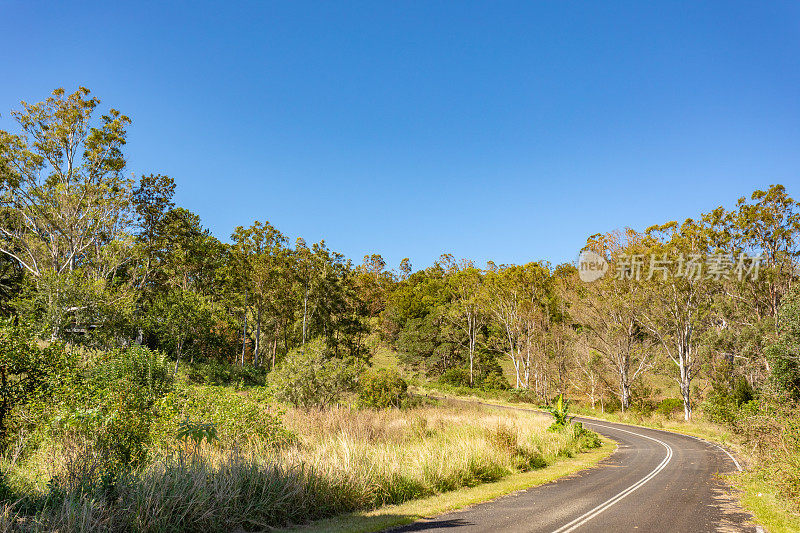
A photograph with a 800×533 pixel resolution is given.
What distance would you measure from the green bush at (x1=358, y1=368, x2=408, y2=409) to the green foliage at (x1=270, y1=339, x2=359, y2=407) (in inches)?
96.4

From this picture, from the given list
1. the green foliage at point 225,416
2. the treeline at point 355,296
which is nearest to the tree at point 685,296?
the treeline at point 355,296

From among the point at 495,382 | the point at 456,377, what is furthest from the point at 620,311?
the point at 456,377

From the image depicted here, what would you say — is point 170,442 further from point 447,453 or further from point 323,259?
point 323,259

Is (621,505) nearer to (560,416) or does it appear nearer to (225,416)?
(225,416)

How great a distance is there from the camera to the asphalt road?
9.65 m

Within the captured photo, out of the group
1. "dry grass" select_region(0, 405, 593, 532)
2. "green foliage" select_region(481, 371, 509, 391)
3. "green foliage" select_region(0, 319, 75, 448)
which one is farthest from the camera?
"green foliage" select_region(481, 371, 509, 391)

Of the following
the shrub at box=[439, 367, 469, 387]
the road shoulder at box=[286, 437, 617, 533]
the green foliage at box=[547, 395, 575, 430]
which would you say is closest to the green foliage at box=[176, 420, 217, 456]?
the road shoulder at box=[286, 437, 617, 533]

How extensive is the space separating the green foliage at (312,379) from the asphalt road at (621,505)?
13389 mm

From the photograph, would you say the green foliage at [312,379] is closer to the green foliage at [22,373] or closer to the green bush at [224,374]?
the green foliage at [22,373]

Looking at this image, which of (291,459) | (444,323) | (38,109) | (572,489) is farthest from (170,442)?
(444,323)

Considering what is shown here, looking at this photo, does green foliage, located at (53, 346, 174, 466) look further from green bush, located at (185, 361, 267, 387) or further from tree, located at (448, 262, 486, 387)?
tree, located at (448, 262, 486, 387)

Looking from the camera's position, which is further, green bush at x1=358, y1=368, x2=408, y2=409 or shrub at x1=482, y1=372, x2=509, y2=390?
shrub at x1=482, y1=372, x2=509, y2=390

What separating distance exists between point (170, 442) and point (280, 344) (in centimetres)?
4629

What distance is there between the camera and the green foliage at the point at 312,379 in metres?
24.3
